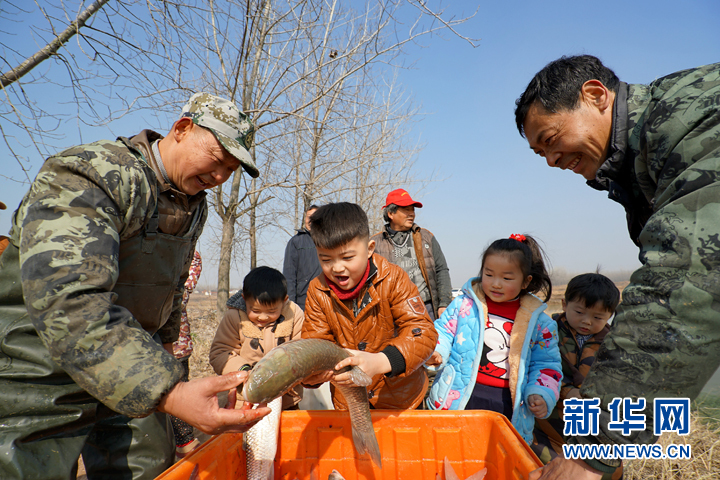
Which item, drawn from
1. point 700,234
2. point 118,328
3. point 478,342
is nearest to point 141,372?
point 118,328

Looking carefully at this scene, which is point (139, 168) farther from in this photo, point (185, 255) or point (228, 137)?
point (185, 255)

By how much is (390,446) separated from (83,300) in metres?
1.50

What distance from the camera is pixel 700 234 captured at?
1.11 meters

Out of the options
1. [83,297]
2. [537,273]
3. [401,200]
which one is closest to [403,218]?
[401,200]

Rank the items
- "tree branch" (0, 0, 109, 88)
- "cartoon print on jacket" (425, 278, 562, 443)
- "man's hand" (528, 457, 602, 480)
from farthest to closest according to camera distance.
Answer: "tree branch" (0, 0, 109, 88)
"cartoon print on jacket" (425, 278, 562, 443)
"man's hand" (528, 457, 602, 480)

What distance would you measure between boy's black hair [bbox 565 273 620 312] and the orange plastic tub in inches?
62.6

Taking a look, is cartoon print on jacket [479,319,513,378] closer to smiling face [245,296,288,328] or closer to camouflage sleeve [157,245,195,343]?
smiling face [245,296,288,328]

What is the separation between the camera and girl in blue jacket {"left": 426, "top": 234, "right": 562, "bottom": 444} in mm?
2508

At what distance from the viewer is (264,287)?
3219 mm

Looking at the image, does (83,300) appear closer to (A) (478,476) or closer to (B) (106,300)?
(B) (106,300)

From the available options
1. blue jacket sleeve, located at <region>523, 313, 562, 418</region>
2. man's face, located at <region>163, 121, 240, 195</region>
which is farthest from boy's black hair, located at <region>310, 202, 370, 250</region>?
blue jacket sleeve, located at <region>523, 313, 562, 418</region>

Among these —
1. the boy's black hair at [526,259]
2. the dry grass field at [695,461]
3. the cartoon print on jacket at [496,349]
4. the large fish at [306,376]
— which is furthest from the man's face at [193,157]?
the dry grass field at [695,461]

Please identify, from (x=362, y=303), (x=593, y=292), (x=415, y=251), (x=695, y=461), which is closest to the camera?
(x=362, y=303)

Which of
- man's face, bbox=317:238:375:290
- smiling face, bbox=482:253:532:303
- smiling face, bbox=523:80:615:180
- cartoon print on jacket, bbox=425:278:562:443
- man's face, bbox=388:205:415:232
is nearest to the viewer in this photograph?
smiling face, bbox=523:80:615:180
